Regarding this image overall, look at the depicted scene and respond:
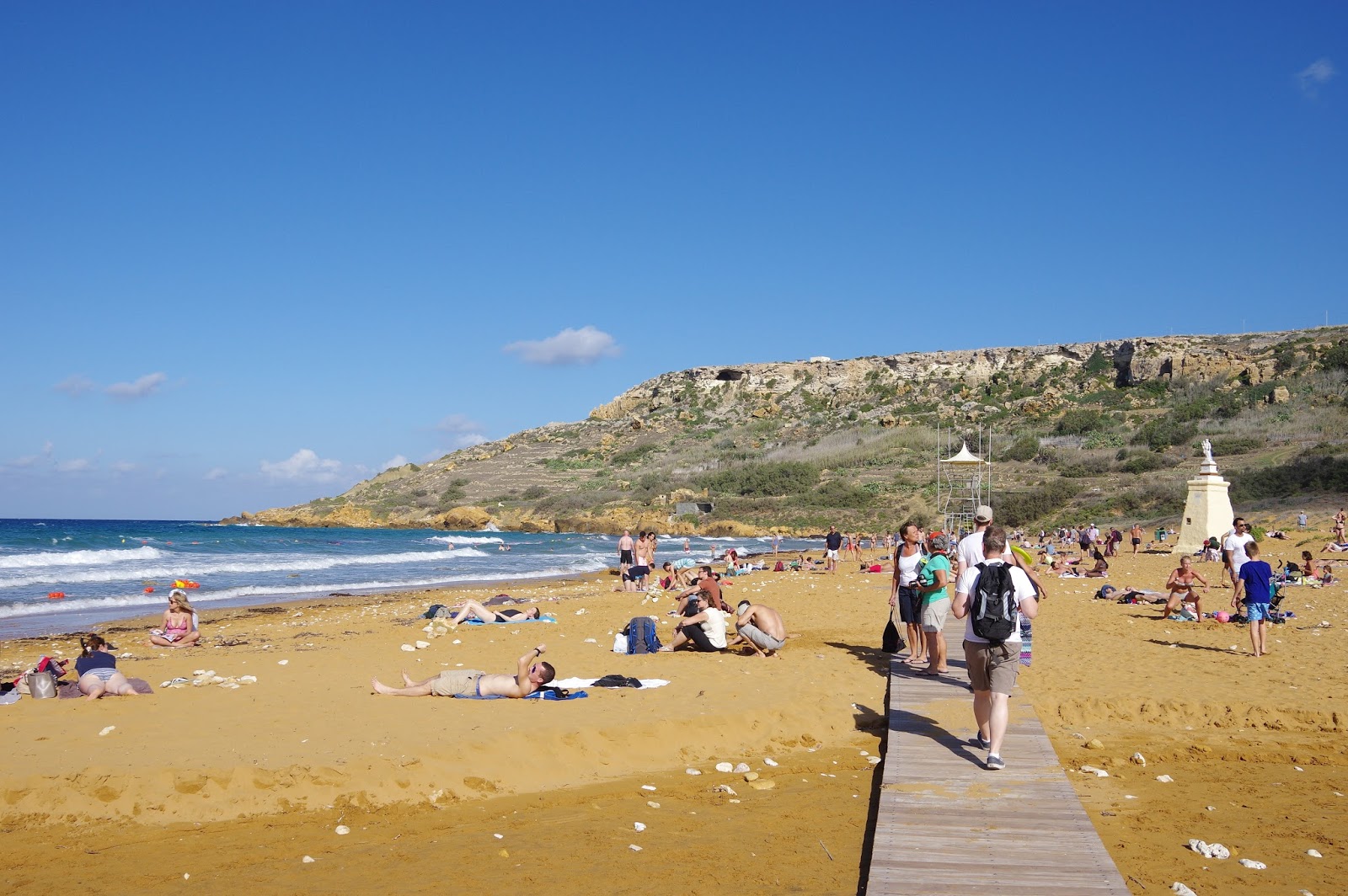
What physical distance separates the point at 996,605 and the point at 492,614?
382 inches

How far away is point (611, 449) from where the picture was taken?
83.2 metres

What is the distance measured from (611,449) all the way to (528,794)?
253 ft

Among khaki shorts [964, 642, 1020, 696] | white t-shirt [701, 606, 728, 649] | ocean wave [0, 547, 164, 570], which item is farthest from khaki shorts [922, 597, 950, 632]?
ocean wave [0, 547, 164, 570]

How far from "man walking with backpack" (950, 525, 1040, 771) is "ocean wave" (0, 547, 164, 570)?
30838 millimetres

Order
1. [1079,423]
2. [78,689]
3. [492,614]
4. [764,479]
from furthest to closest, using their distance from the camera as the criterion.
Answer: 1. [764,479]
2. [1079,423]
3. [492,614]
4. [78,689]

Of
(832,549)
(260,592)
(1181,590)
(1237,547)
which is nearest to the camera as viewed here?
(1237,547)

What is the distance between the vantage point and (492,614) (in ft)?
46.6

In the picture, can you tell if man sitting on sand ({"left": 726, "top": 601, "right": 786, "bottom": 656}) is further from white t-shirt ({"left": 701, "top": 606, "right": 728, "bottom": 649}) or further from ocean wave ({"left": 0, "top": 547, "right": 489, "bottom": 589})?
ocean wave ({"left": 0, "top": 547, "right": 489, "bottom": 589})

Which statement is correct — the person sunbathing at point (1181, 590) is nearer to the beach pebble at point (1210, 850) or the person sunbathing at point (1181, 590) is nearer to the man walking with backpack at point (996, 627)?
the man walking with backpack at point (996, 627)

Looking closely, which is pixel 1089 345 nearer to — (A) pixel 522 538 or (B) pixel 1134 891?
(A) pixel 522 538

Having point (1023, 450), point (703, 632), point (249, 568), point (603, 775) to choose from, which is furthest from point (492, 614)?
point (1023, 450)

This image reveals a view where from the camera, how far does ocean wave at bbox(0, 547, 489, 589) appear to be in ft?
82.6

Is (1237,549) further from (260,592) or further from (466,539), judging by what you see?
(466,539)

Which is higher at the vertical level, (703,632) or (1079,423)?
(1079,423)
